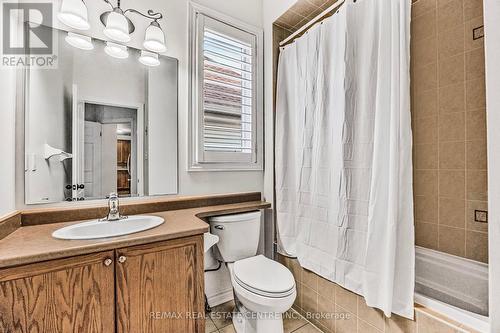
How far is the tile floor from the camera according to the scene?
1673 mm

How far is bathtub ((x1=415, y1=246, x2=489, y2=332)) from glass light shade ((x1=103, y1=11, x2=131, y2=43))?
223cm

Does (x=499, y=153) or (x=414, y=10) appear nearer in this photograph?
(x=499, y=153)

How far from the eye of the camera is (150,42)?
1589 mm

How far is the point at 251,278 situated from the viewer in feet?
4.79

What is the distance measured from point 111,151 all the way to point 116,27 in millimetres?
764

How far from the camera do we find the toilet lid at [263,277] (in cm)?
135

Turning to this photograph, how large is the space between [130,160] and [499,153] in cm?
190

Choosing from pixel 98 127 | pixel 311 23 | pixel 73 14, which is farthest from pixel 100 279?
pixel 311 23

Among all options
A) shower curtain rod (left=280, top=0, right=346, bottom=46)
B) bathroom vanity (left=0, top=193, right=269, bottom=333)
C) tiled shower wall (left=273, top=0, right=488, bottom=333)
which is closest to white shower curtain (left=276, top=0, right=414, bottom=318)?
shower curtain rod (left=280, top=0, right=346, bottom=46)

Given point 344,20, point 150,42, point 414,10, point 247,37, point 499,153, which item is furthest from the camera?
point 247,37

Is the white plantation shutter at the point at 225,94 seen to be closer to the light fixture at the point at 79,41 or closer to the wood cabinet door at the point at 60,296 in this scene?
the light fixture at the point at 79,41

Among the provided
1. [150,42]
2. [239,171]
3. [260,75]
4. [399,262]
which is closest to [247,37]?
[260,75]

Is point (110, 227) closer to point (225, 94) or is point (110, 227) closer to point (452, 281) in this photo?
point (225, 94)

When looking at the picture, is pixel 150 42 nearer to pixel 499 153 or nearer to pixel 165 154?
pixel 165 154
